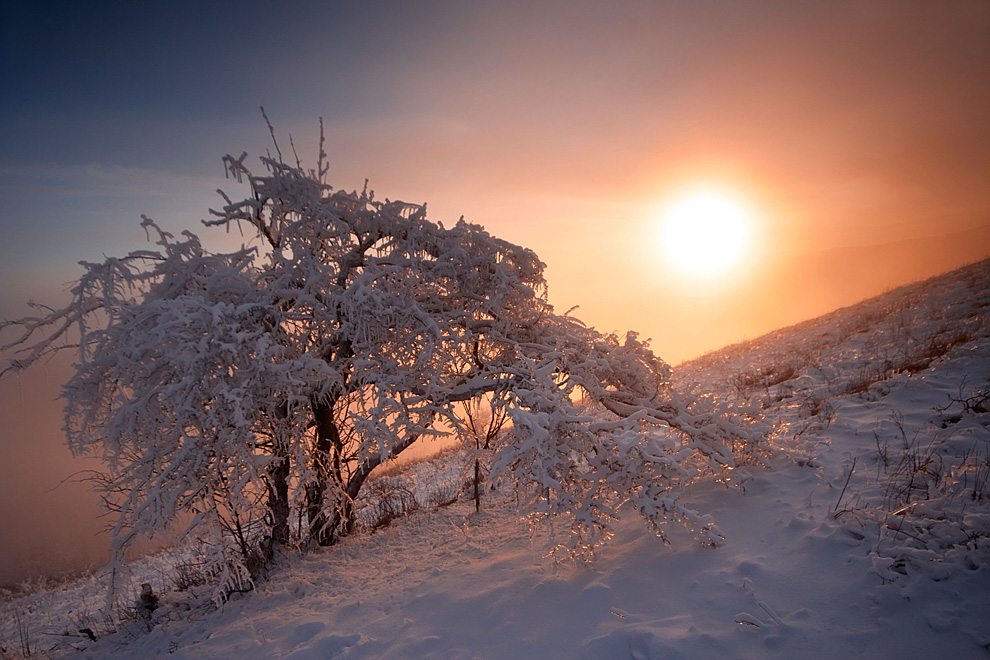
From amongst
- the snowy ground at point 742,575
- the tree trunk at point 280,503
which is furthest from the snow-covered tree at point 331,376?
the snowy ground at point 742,575

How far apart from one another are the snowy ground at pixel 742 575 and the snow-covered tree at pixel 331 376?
0.53 m

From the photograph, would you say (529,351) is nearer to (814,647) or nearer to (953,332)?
(814,647)

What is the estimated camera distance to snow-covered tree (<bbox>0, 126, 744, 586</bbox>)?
4008 mm

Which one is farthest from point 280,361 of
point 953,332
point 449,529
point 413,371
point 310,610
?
point 953,332

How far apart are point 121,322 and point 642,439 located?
5765 millimetres

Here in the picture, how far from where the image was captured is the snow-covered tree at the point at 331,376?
13.1 ft

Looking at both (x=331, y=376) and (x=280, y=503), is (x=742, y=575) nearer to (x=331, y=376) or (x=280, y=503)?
(x=331, y=376)

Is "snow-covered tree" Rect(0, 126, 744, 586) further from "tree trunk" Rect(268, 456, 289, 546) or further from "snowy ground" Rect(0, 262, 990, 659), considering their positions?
"snowy ground" Rect(0, 262, 990, 659)

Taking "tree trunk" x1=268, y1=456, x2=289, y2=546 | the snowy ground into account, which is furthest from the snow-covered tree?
the snowy ground

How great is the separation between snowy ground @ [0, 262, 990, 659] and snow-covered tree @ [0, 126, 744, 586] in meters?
0.53

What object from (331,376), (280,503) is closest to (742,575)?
(331,376)

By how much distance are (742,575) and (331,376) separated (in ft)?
14.6

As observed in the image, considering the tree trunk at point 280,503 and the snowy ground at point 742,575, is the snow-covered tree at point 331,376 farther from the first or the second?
the snowy ground at point 742,575

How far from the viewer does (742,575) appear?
3.61 meters
